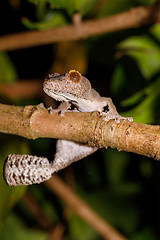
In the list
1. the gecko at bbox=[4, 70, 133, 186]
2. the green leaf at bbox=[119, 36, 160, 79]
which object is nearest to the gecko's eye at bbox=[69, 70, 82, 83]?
the gecko at bbox=[4, 70, 133, 186]

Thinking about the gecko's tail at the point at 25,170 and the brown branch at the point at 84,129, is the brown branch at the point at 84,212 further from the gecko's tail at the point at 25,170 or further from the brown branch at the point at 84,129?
the brown branch at the point at 84,129

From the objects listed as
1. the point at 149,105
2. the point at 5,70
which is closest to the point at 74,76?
the point at 149,105

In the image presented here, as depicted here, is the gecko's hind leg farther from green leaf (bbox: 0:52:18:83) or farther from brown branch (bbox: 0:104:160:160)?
green leaf (bbox: 0:52:18:83)

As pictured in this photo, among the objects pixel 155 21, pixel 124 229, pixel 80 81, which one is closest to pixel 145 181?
pixel 124 229

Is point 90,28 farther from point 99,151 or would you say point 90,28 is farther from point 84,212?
point 84,212

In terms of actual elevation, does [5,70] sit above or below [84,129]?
above

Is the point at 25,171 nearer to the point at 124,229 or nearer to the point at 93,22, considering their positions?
the point at 93,22
